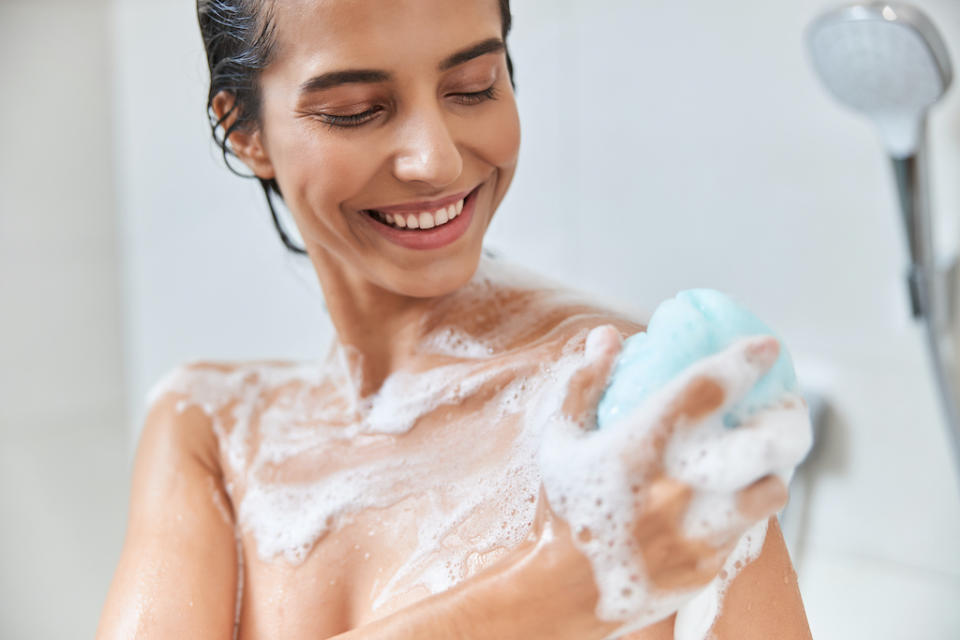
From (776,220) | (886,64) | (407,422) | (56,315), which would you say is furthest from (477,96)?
(56,315)

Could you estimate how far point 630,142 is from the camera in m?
1.24

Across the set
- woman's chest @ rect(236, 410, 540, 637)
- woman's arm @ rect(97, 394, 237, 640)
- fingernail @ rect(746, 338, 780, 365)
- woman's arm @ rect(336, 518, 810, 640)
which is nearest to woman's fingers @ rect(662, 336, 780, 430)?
fingernail @ rect(746, 338, 780, 365)

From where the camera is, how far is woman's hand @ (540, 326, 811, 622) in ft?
1.64

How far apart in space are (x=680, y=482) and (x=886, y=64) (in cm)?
59

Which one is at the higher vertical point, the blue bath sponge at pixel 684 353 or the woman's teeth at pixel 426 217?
the woman's teeth at pixel 426 217

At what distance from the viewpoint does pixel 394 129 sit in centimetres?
67

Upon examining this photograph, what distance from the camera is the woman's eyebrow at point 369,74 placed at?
2.13 feet

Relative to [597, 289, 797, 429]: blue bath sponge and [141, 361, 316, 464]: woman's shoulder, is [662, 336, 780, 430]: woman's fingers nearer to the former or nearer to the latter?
[597, 289, 797, 429]: blue bath sponge

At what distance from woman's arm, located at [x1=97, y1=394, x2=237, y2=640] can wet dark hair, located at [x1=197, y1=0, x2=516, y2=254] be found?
30cm

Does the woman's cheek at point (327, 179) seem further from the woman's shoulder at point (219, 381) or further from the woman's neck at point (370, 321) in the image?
the woman's shoulder at point (219, 381)

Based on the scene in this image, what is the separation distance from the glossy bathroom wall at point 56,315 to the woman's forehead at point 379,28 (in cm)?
138

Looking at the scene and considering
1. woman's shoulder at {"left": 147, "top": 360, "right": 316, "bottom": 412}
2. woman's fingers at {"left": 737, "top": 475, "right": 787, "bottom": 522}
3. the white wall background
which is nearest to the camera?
woman's fingers at {"left": 737, "top": 475, "right": 787, "bottom": 522}

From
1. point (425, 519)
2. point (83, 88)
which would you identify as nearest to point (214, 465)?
point (425, 519)

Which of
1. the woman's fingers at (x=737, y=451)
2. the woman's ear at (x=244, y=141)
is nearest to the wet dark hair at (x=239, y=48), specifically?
the woman's ear at (x=244, y=141)
